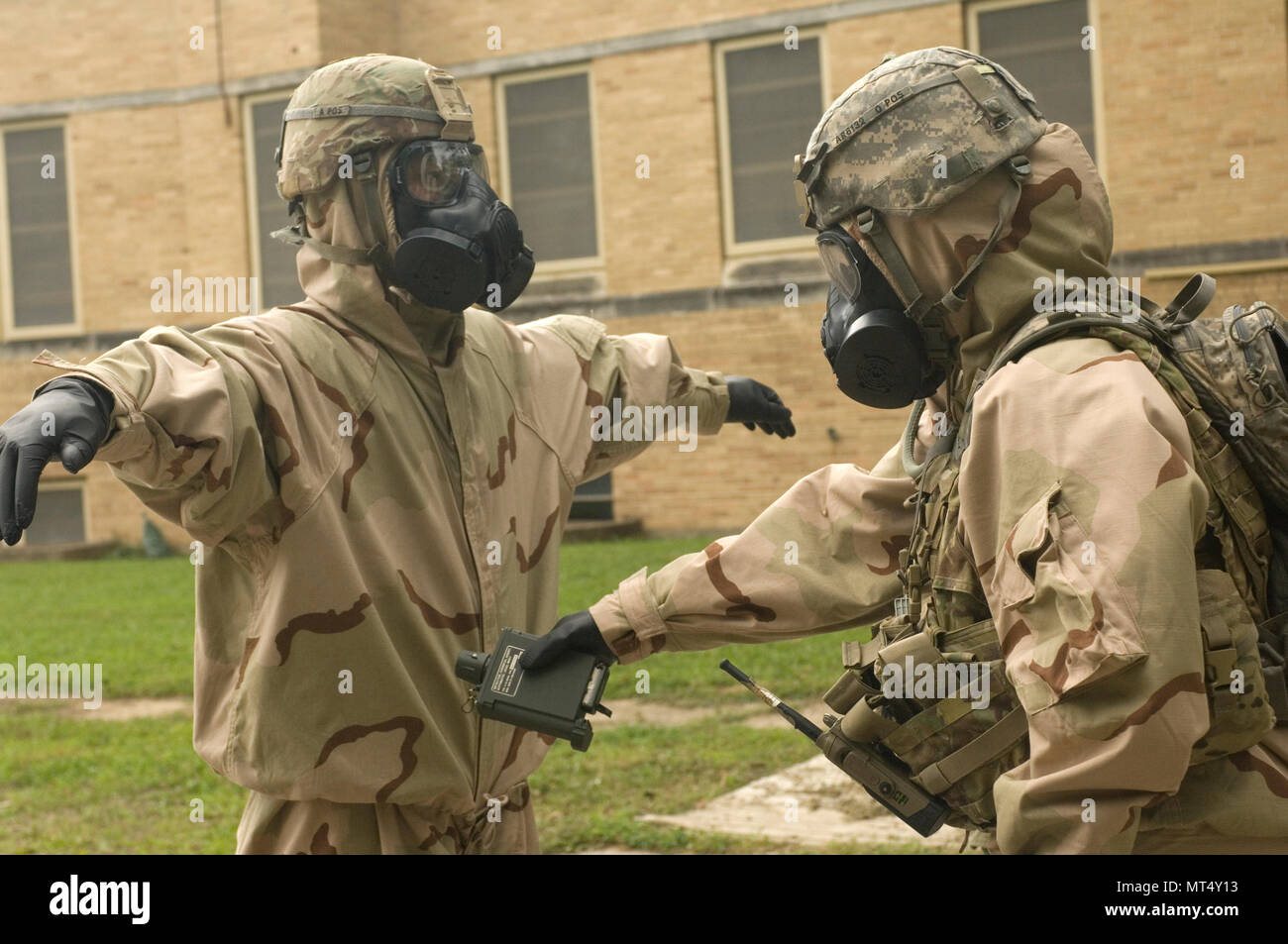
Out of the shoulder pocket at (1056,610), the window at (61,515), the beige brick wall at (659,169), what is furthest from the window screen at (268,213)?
the shoulder pocket at (1056,610)

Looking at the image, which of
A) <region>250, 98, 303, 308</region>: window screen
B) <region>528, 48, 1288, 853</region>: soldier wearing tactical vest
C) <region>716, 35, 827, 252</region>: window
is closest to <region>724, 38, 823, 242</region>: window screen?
<region>716, 35, 827, 252</region>: window

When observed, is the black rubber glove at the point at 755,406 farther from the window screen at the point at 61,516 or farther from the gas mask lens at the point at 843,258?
the window screen at the point at 61,516

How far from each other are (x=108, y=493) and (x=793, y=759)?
43.4ft

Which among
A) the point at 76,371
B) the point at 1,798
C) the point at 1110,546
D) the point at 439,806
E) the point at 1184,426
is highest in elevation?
the point at 76,371

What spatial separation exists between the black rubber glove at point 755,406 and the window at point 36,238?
52.3 ft

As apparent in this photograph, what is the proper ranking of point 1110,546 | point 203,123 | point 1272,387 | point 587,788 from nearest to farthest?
1. point 1110,546
2. point 1272,387
3. point 587,788
4. point 203,123

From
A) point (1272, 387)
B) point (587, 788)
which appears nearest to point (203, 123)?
point (587, 788)

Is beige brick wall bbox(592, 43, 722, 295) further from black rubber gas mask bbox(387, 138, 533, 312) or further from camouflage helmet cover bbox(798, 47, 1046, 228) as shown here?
camouflage helmet cover bbox(798, 47, 1046, 228)

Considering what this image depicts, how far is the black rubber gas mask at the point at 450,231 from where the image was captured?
11.4 ft

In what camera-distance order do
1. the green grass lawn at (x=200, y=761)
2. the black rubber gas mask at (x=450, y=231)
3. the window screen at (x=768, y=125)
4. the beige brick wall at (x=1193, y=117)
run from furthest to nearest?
the window screen at (x=768, y=125) < the beige brick wall at (x=1193, y=117) < the green grass lawn at (x=200, y=761) < the black rubber gas mask at (x=450, y=231)

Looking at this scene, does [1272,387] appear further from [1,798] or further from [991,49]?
[991,49]

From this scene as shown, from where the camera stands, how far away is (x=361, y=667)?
331cm

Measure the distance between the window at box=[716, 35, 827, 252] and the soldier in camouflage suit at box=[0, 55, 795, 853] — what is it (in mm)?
11605

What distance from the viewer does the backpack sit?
238 centimetres
